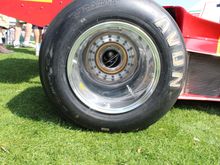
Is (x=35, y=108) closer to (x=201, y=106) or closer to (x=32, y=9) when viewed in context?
(x=32, y=9)

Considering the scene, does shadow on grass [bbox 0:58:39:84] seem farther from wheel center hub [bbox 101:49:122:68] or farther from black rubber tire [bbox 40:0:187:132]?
black rubber tire [bbox 40:0:187:132]

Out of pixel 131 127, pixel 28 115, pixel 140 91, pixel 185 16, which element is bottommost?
pixel 28 115

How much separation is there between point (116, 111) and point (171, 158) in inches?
18.2

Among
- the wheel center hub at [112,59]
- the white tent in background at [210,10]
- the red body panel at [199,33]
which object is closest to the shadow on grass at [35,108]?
the wheel center hub at [112,59]

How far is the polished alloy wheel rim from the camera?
2139 millimetres

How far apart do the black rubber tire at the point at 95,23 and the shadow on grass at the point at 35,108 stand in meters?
0.21

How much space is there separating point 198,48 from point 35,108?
Result: 1.31 meters

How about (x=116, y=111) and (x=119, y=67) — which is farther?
(x=119, y=67)

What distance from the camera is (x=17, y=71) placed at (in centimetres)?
428

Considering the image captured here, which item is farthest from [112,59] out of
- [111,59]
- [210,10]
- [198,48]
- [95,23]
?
[210,10]

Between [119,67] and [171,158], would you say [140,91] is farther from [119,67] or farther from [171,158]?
[171,158]

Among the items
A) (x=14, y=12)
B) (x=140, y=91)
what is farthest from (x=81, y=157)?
(x=14, y=12)

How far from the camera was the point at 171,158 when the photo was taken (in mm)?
1918

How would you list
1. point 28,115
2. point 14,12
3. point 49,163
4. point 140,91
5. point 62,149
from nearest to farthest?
point 49,163
point 62,149
point 140,91
point 28,115
point 14,12
